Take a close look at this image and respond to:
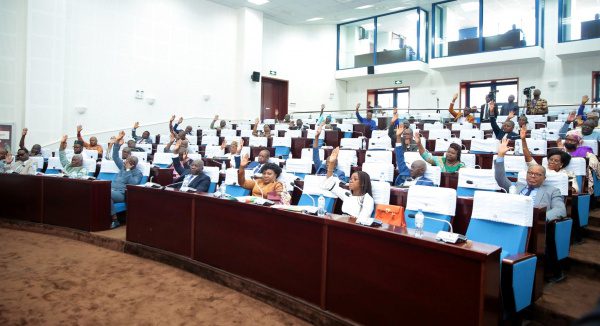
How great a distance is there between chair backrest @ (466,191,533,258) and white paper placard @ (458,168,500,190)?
98 cm

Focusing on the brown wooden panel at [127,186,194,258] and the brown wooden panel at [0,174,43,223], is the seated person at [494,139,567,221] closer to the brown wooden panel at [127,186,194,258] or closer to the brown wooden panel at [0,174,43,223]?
the brown wooden panel at [127,186,194,258]

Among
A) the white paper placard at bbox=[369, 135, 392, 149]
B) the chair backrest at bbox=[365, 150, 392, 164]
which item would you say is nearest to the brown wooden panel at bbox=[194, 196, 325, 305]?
the chair backrest at bbox=[365, 150, 392, 164]

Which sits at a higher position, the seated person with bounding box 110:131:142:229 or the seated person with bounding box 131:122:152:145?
the seated person with bounding box 131:122:152:145

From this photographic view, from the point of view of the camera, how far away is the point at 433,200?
2.76 metres

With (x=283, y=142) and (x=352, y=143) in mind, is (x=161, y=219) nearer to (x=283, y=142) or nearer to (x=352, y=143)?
(x=283, y=142)

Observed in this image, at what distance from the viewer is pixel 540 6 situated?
11.0 m

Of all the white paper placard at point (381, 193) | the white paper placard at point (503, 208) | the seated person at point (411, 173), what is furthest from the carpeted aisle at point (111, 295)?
the seated person at point (411, 173)

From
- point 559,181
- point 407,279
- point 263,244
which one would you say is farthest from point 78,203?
point 559,181

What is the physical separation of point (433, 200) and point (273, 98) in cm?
1144

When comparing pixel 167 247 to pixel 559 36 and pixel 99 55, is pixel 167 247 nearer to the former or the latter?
pixel 99 55

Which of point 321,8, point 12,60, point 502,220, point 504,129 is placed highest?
point 321,8

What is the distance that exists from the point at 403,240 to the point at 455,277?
11.6 inches

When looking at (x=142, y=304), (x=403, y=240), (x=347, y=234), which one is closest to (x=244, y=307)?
(x=142, y=304)

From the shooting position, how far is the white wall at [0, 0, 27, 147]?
8.26m
